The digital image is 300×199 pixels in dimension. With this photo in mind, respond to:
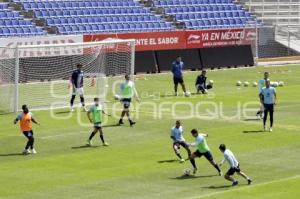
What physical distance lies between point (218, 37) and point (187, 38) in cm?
319

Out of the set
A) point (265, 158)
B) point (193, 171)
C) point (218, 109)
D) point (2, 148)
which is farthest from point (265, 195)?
point (218, 109)

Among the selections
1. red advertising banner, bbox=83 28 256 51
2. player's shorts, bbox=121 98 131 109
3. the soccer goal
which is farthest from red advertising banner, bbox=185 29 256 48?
player's shorts, bbox=121 98 131 109

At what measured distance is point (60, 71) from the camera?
1807 inches

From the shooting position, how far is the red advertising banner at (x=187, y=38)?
55.3 m

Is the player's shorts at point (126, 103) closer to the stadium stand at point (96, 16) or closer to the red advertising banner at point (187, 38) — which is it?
the red advertising banner at point (187, 38)

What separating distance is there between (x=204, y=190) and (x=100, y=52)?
23.1 meters

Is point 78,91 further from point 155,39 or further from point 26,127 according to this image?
point 155,39

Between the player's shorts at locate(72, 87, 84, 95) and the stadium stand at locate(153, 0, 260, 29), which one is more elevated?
the stadium stand at locate(153, 0, 260, 29)

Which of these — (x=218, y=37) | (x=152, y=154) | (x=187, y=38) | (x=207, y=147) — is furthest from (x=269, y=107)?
(x=218, y=37)

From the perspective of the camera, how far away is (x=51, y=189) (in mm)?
23031

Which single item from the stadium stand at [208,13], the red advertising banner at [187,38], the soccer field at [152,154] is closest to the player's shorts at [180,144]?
the soccer field at [152,154]

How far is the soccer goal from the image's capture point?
40938mm

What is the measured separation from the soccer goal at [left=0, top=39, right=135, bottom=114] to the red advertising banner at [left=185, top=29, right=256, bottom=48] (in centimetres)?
1088

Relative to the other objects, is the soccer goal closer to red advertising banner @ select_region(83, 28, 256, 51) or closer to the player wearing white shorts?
the player wearing white shorts
